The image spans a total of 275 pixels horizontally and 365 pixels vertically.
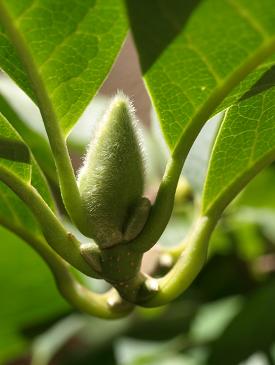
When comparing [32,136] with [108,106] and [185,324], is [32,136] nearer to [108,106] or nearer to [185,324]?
[108,106]

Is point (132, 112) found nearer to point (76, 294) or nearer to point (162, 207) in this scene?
point (162, 207)

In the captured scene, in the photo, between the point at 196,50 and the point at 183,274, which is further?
the point at 183,274

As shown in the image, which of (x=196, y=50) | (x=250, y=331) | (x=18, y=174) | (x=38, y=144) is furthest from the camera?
(x=250, y=331)

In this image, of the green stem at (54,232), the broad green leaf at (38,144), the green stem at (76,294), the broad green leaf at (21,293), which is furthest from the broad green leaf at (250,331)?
the green stem at (54,232)

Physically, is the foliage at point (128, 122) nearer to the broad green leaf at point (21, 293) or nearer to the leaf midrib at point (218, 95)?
the leaf midrib at point (218, 95)

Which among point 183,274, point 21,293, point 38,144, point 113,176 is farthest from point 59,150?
point 21,293

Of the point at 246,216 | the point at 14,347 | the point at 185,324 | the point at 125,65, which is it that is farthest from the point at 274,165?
the point at 125,65
